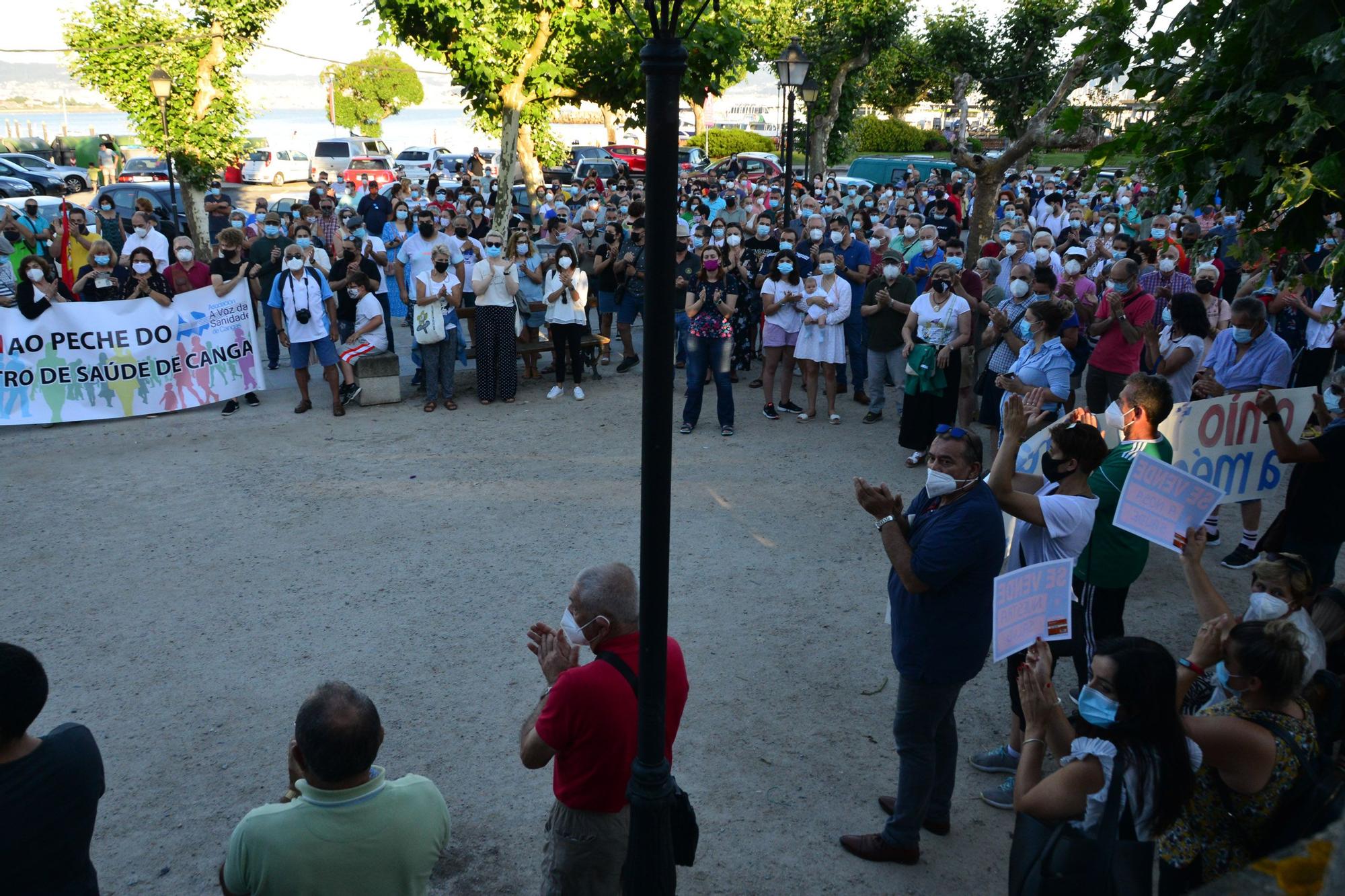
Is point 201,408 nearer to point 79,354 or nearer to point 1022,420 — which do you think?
point 79,354

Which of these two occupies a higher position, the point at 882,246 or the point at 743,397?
the point at 882,246

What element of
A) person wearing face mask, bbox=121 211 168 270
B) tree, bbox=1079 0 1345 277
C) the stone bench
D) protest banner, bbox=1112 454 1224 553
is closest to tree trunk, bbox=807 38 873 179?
person wearing face mask, bbox=121 211 168 270

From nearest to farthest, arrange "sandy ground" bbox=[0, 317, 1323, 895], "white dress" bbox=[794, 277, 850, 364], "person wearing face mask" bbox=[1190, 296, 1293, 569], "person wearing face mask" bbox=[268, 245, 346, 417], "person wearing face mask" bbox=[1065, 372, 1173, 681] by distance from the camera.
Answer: "sandy ground" bbox=[0, 317, 1323, 895] → "person wearing face mask" bbox=[1065, 372, 1173, 681] → "person wearing face mask" bbox=[1190, 296, 1293, 569] → "white dress" bbox=[794, 277, 850, 364] → "person wearing face mask" bbox=[268, 245, 346, 417]

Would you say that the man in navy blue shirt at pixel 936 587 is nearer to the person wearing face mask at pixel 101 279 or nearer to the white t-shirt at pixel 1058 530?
the white t-shirt at pixel 1058 530

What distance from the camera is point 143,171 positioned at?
36.7m

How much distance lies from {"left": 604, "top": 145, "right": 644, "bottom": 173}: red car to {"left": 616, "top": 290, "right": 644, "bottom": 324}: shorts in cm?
2649

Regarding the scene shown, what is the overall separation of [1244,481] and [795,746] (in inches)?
151

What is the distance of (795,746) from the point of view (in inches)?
212

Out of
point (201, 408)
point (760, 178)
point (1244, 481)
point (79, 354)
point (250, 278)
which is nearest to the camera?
point (1244, 481)

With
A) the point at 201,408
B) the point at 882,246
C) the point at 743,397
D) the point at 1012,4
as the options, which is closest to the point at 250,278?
the point at 201,408

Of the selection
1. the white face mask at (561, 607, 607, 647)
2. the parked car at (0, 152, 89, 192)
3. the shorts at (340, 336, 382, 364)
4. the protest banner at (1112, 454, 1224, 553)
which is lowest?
the shorts at (340, 336, 382, 364)

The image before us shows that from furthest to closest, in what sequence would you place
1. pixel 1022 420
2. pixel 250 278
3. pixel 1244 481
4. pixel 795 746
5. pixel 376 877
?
pixel 250 278 → pixel 1244 481 → pixel 795 746 → pixel 1022 420 → pixel 376 877

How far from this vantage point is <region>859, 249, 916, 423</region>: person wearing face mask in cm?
1054

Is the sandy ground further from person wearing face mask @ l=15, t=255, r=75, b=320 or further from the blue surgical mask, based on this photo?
the blue surgical mask
